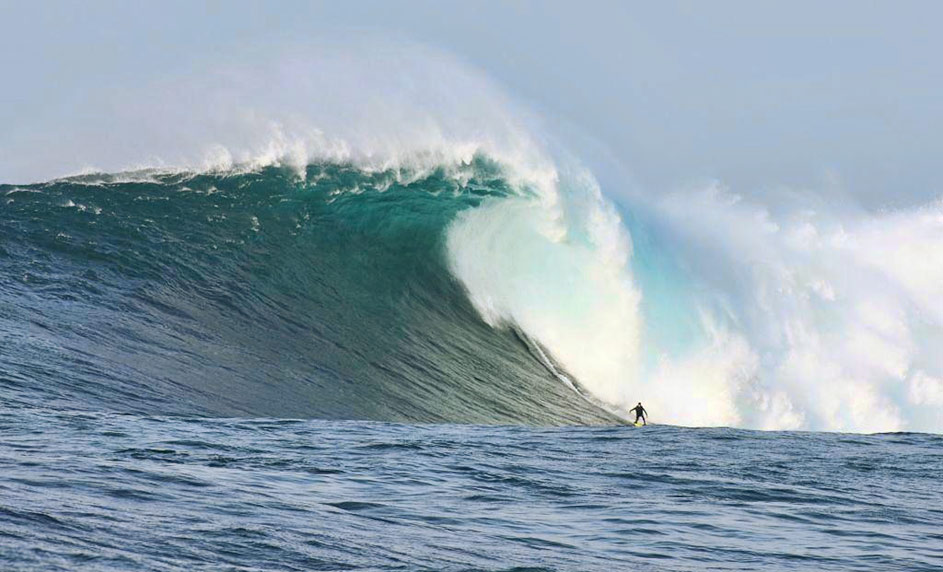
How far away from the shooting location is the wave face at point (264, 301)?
1633cm

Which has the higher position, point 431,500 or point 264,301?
point 264,301

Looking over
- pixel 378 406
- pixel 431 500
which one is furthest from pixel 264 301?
Answer: pixel 431 500

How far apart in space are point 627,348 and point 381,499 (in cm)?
1671

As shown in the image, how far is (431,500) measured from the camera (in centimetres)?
962

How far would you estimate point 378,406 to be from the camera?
58.2ft

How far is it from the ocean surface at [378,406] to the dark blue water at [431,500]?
41 mm

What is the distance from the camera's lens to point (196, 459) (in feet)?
34.5

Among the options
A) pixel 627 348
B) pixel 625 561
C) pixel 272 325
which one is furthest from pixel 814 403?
pixel 625 561

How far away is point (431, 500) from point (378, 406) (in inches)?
322

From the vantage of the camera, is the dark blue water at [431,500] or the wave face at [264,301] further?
the wave face at [264,301]

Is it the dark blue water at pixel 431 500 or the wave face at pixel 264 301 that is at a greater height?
the wave face at pixel 264 301

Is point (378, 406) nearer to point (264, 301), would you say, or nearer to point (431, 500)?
point (264, 301)

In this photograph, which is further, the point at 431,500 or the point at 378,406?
the point at 378,406

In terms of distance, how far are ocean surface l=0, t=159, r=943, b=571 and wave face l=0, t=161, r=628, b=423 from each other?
65 mm
